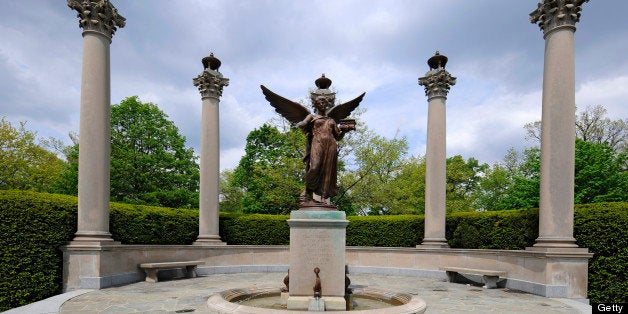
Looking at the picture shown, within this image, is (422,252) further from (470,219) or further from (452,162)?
(452,162)

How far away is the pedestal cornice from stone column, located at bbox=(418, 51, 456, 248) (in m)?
10.7

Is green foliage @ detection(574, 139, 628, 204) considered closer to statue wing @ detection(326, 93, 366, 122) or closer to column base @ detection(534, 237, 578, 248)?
column base @ detection(534, 237, 578, 248)

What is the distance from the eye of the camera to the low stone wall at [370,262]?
1195 cm

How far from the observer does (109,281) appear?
13242 millimetres

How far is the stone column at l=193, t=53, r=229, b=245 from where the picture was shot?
63.6 ft

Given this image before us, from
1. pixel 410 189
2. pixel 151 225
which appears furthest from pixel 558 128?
pixel 410 189

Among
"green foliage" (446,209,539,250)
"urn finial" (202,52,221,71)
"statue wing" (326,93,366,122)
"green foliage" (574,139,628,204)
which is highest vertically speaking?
"urn finial" (202,52,221,71)

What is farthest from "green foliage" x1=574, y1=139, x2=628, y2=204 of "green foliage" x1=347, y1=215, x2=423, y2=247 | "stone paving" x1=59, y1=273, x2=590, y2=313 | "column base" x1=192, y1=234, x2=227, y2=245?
"column base" x1=192, y1=234, x2=227, y2=245

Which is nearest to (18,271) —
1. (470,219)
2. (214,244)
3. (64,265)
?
(64,265)

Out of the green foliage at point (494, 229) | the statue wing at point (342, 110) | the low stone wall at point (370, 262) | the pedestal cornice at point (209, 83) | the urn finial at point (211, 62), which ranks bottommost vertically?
the low stone wall at point (370, 262)

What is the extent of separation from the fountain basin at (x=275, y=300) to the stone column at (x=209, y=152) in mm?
8741

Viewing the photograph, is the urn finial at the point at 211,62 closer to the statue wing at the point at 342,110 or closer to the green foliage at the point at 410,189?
the statue wing at the point at 342,110

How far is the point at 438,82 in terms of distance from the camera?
1927cm

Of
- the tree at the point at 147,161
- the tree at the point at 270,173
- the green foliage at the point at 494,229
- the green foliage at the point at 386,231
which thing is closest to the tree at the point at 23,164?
the tree at the point at 147,161
